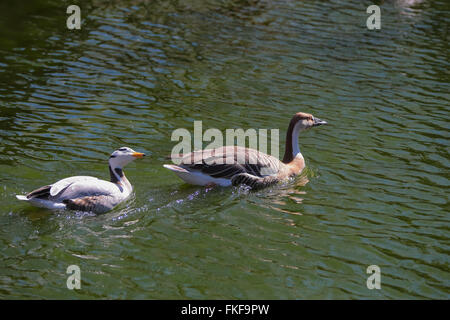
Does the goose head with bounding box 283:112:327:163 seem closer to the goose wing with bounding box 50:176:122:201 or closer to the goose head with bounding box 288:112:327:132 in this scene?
the goose head with bounding box 288:112:327:132

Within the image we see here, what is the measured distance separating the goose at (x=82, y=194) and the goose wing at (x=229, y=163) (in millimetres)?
1376

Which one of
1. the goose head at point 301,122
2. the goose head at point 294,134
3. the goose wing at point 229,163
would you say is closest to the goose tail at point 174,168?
the goose wing at point 229,163

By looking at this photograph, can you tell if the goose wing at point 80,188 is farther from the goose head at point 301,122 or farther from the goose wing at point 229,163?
the goose head at point 301,122

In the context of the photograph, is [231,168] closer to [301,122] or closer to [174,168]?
[174,168]

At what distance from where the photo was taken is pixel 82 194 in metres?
10.1

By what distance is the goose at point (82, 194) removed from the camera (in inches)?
384

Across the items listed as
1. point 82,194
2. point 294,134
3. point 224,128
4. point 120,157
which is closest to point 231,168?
point 294,134

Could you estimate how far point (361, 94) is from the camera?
1628cm

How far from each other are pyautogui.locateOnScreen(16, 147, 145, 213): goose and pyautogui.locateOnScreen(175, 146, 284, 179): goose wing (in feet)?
4.51

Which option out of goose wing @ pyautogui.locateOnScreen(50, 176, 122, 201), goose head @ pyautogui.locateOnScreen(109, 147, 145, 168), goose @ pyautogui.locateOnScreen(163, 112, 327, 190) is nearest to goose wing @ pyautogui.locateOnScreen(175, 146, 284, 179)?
goose @ pyautogui.locateOnScreen(163, 112, 327, 190)

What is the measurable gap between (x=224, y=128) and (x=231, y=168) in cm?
263

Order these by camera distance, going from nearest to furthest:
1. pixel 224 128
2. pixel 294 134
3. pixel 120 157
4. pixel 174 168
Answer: pixel 120 157, pixel 174 168, pixel 294 134, pixel 224 128

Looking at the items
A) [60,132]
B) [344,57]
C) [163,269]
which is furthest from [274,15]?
Answer: [163,269]
